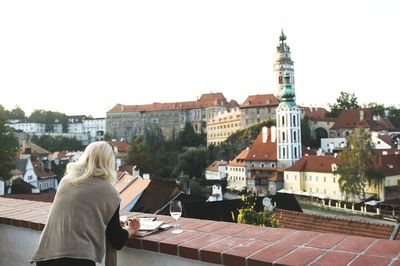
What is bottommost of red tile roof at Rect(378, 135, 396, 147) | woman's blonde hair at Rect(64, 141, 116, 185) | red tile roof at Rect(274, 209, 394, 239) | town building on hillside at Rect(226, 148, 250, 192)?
town building on hillside at Rect(226, 148, 250, 192)

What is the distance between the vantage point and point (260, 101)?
7544cm

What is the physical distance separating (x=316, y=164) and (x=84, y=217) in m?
46.4

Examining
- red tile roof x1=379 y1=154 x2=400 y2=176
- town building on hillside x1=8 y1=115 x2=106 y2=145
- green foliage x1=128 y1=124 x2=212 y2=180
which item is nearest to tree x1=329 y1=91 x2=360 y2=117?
green foliage x1=128 y1=124 x2=212 y2=180

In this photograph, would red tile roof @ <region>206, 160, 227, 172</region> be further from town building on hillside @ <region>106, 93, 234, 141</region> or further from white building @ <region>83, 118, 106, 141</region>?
white building @ <region>83, 118, 106, 141</region>

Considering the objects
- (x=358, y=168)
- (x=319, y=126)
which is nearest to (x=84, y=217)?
(x=358, y=168)

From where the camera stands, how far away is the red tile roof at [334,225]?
10070 mm

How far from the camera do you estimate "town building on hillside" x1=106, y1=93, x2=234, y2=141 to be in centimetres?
8888

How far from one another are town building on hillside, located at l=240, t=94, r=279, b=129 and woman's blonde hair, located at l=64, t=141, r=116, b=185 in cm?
7183

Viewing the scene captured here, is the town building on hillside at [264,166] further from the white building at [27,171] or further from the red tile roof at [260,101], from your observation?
the white building at [27,171]

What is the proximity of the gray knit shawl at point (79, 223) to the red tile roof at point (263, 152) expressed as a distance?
54.5 m

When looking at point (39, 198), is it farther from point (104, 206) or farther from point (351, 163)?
point (351, 163)

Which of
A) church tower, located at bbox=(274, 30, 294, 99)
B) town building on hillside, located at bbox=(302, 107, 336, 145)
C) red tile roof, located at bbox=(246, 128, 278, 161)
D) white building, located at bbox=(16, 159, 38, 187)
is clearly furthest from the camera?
church tower, located at bbox=(274, 30, 294, 99)

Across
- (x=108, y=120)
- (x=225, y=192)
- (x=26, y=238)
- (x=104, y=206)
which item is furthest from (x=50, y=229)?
(x=108, y=120)

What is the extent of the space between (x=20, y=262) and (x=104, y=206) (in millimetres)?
1435
